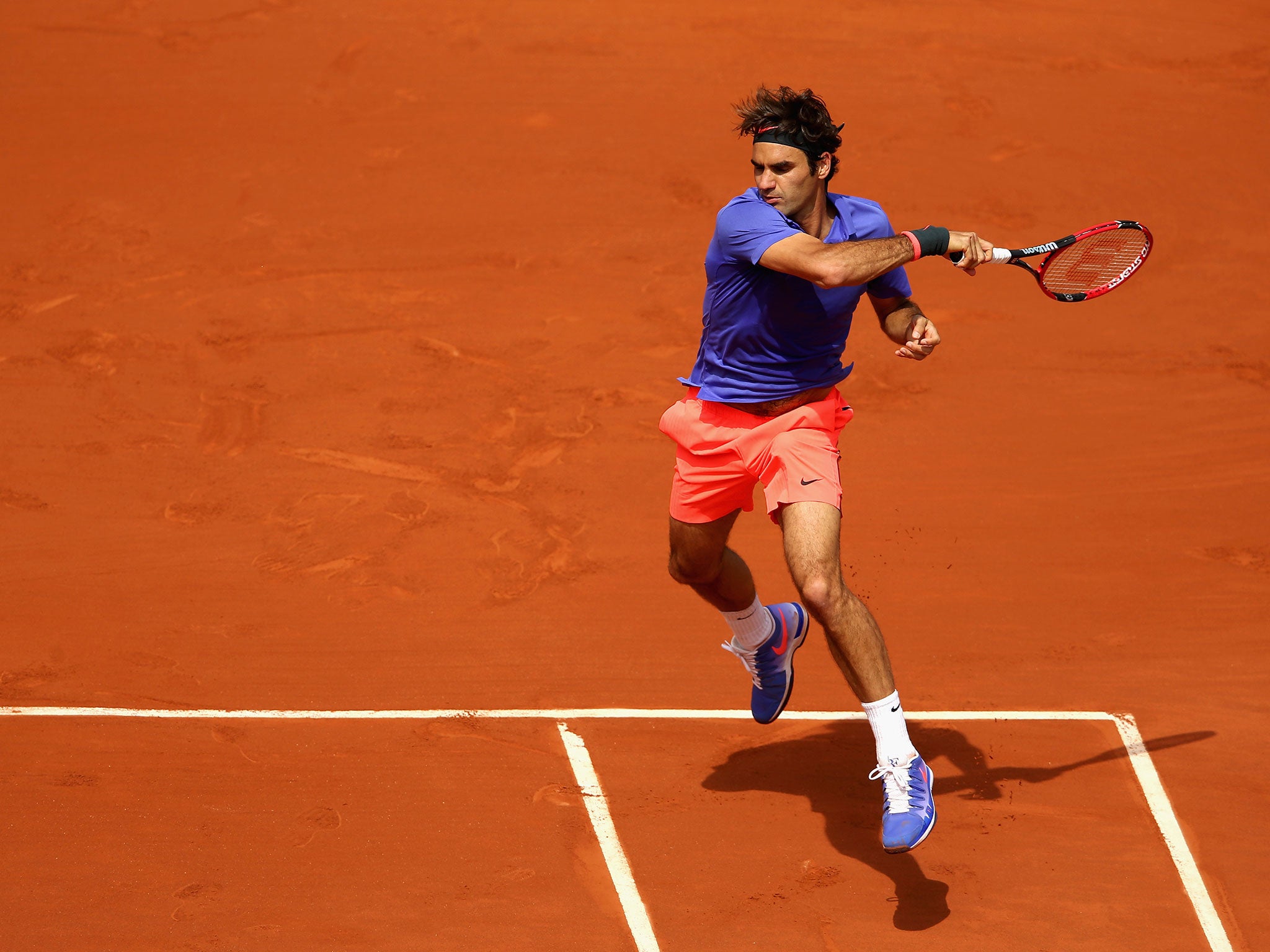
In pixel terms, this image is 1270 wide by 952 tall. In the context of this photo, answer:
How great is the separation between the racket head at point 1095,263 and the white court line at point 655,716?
6.42ft

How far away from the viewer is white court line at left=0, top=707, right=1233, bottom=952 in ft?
19.0

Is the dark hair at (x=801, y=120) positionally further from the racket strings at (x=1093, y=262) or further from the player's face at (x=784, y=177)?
the racket strings at (x=1093, y=262)

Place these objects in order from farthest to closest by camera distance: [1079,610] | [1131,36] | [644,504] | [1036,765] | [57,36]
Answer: [1131,36], [57,36], [644,504], [1079,610], [1036,765]

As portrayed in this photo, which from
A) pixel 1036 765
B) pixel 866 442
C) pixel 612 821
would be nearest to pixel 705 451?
pixel 612 821

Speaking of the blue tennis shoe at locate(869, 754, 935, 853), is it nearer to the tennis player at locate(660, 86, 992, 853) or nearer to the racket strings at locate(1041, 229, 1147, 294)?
the tennis player at locate(660, 86, 992, 853)

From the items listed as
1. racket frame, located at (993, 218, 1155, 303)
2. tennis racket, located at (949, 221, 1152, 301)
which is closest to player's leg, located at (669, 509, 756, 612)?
racket frame, located at (993, 218, 1155, 303)

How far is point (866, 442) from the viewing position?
8.61 meters

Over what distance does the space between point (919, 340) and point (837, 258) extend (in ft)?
1.83

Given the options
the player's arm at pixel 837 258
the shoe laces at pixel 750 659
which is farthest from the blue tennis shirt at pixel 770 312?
the shoe laces at pixel 750 659

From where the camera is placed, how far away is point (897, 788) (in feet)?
15.6

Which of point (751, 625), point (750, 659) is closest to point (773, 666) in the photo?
point (750, 659)

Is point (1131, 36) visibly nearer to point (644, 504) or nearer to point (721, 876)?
point (644, 504)

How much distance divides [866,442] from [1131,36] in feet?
20.8

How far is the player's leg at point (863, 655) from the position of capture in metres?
4.75
